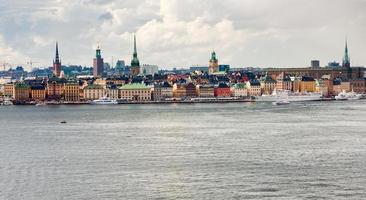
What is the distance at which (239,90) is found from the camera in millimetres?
82312

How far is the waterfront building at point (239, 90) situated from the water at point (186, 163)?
4707cm

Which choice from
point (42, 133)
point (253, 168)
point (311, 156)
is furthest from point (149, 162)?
point (42, 133)

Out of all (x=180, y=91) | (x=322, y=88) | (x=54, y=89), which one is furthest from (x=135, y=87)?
(x=322, y=88)

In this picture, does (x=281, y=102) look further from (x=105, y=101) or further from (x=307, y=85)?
(x=307, y=85)

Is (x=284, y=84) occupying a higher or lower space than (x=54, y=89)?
higher

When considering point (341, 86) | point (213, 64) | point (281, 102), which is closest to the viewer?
point (281, 102)

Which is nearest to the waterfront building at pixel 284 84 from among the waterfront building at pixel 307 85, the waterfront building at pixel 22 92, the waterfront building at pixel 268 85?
the waterfront building at pixel 268 85

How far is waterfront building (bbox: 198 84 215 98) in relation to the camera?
81312mm

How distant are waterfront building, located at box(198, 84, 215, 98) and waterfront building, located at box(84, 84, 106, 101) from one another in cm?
932

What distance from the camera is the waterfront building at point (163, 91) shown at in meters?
78.5

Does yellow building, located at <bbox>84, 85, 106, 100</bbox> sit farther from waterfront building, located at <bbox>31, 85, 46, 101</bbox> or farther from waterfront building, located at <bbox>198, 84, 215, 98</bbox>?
waterfront building, located at <bbox>198, 84, 215, 98</bbox>

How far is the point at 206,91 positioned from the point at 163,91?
414cm

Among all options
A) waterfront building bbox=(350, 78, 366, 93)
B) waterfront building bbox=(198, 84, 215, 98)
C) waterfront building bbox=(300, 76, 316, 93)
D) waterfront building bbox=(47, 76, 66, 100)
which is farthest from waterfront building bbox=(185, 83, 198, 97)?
waterfront building bbox=(350, 78, 366, 93)

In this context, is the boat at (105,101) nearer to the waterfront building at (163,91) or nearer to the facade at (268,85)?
the waterfront building at (163,91)
